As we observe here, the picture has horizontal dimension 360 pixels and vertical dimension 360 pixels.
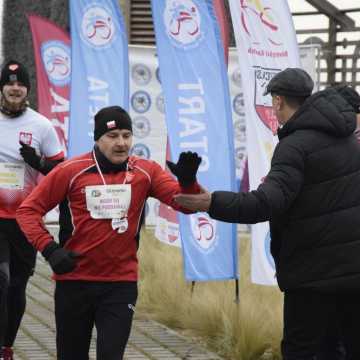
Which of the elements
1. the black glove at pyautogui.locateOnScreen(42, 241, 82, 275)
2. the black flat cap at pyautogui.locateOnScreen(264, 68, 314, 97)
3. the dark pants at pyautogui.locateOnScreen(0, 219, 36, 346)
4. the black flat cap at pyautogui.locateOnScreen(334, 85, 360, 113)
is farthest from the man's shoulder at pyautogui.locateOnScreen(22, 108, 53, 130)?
the black flat cap at pyautogui.locateOnScreen(264, 68, 314, 97)

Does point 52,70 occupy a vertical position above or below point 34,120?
above

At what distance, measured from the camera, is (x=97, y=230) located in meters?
5.38

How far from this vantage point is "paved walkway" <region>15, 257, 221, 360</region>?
7.57 m

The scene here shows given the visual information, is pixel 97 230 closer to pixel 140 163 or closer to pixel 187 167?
pixel 140 163

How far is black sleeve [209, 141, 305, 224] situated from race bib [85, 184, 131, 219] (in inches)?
38.9

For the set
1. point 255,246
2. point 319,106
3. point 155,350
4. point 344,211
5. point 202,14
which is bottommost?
point 155,350

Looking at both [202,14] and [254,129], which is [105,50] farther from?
[254,129]

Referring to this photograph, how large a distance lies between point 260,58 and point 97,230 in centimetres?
312

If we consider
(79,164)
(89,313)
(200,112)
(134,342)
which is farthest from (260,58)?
(89,313)

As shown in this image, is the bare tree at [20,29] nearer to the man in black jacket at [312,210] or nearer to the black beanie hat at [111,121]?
the black beanie hat at [111,121]

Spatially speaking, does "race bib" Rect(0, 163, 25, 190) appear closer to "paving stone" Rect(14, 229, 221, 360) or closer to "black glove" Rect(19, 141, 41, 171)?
"black glove" Rect(19, 141, 41, 171)

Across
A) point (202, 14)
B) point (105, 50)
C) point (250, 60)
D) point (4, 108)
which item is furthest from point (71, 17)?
point (4, 108)

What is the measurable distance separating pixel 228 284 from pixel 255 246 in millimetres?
1329

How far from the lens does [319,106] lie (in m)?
4.74
